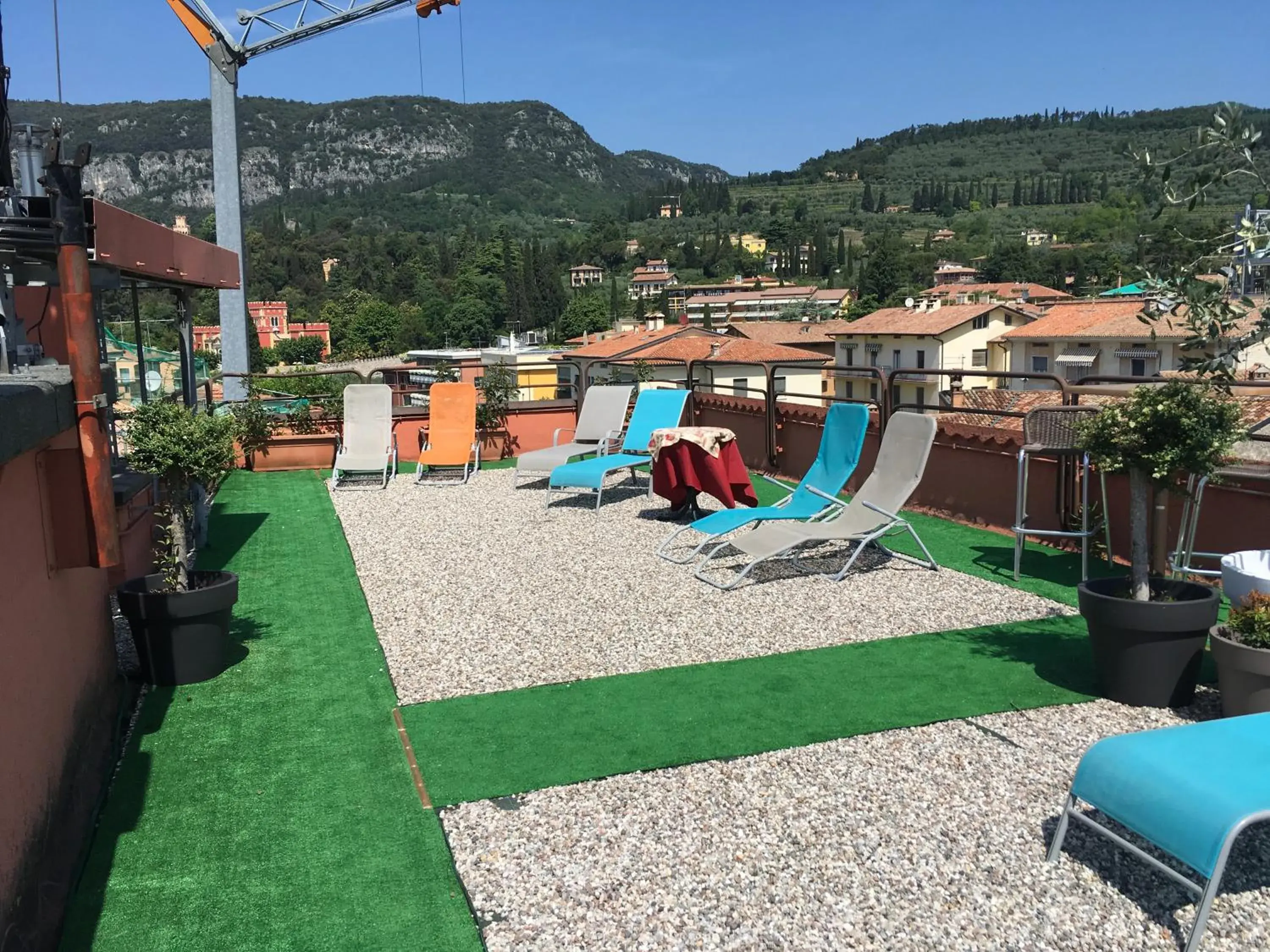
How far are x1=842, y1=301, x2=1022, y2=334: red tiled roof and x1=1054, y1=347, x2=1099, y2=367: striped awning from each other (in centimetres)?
615

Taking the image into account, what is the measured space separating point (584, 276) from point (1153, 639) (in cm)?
12007

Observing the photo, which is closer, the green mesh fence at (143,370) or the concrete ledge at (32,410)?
the concrete ledge at (32,410)

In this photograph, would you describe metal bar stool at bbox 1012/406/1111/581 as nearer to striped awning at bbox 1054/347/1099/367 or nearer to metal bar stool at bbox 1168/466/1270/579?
metal bar stool at bbox 1168/466/1270/579

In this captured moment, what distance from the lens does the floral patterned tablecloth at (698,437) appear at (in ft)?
23.0

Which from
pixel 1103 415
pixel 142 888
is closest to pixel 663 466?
pixel 1103 415

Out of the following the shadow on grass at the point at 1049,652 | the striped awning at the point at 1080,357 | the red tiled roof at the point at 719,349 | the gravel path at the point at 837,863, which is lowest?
the gravel path at the point at 837,863

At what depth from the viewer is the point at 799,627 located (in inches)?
188

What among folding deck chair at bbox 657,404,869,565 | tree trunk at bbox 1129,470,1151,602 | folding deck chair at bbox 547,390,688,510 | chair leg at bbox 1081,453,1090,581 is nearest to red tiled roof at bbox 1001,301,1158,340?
folding deck chair at bbox 547,390,688,510

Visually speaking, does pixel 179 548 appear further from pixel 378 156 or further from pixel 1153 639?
pixel 378 156

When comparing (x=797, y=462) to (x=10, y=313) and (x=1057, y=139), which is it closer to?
(x=10, y=313)

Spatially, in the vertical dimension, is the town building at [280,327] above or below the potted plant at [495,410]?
above

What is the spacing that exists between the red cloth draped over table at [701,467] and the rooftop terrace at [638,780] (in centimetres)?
156

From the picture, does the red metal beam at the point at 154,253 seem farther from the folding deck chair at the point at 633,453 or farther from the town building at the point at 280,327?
the town building at the point at 280,327

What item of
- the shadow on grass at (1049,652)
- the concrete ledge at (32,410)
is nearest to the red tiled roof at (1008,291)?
the shadow on grass at (1049,652)
